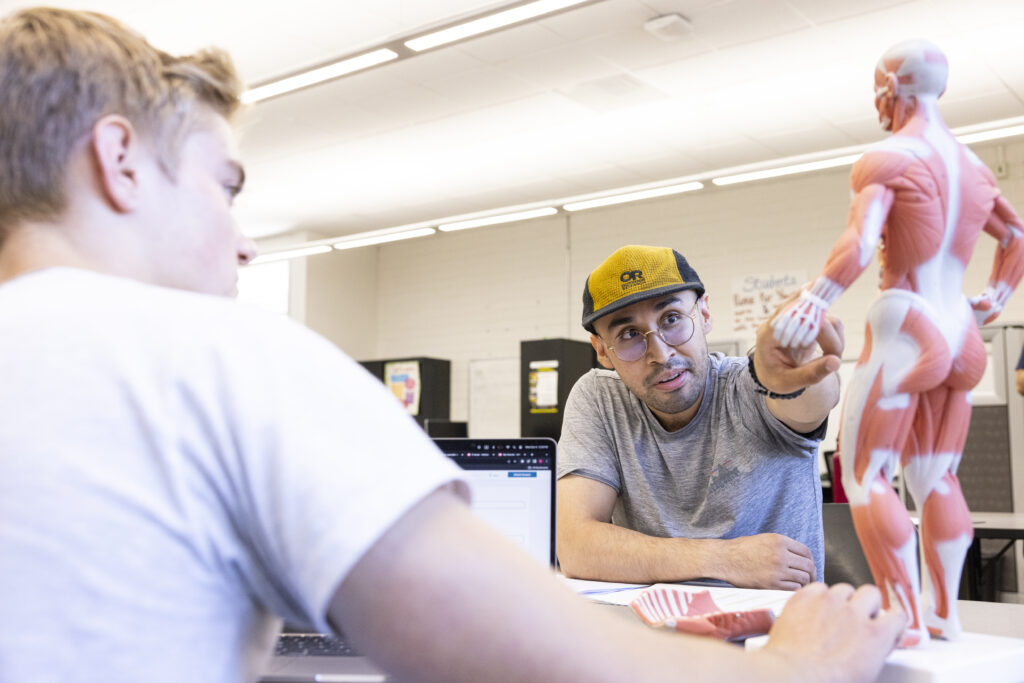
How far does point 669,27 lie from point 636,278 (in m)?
3.34

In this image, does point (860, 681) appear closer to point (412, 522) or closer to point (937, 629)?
point (937, 629)

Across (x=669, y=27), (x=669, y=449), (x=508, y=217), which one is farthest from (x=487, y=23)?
(x=508, y=217)

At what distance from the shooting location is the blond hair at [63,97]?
0.61 m

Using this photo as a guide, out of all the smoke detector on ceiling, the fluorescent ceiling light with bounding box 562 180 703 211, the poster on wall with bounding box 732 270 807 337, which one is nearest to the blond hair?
the smoke detector on ceiling

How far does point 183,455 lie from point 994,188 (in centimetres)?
85

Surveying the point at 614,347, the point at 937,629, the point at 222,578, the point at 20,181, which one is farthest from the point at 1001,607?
the point at 20,181

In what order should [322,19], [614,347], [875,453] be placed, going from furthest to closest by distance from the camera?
1. [322,19]
2. [614,347]
3. [875,453]

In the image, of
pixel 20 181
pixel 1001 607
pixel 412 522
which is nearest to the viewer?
pixel 412 522

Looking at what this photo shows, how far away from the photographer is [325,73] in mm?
4242

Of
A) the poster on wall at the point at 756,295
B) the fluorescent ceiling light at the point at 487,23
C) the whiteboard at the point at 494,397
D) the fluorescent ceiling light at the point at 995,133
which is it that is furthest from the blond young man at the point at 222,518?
the whiteboard at the point at 494,397

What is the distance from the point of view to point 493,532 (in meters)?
0.52

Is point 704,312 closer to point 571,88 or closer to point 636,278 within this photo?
point 636,278

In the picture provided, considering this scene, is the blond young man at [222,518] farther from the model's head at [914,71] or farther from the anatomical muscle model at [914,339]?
the model's head at [914,71]

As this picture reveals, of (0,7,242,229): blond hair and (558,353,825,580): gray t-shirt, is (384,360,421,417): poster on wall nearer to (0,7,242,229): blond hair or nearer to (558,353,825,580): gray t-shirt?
(558,353,825,580): gray t-shirt
